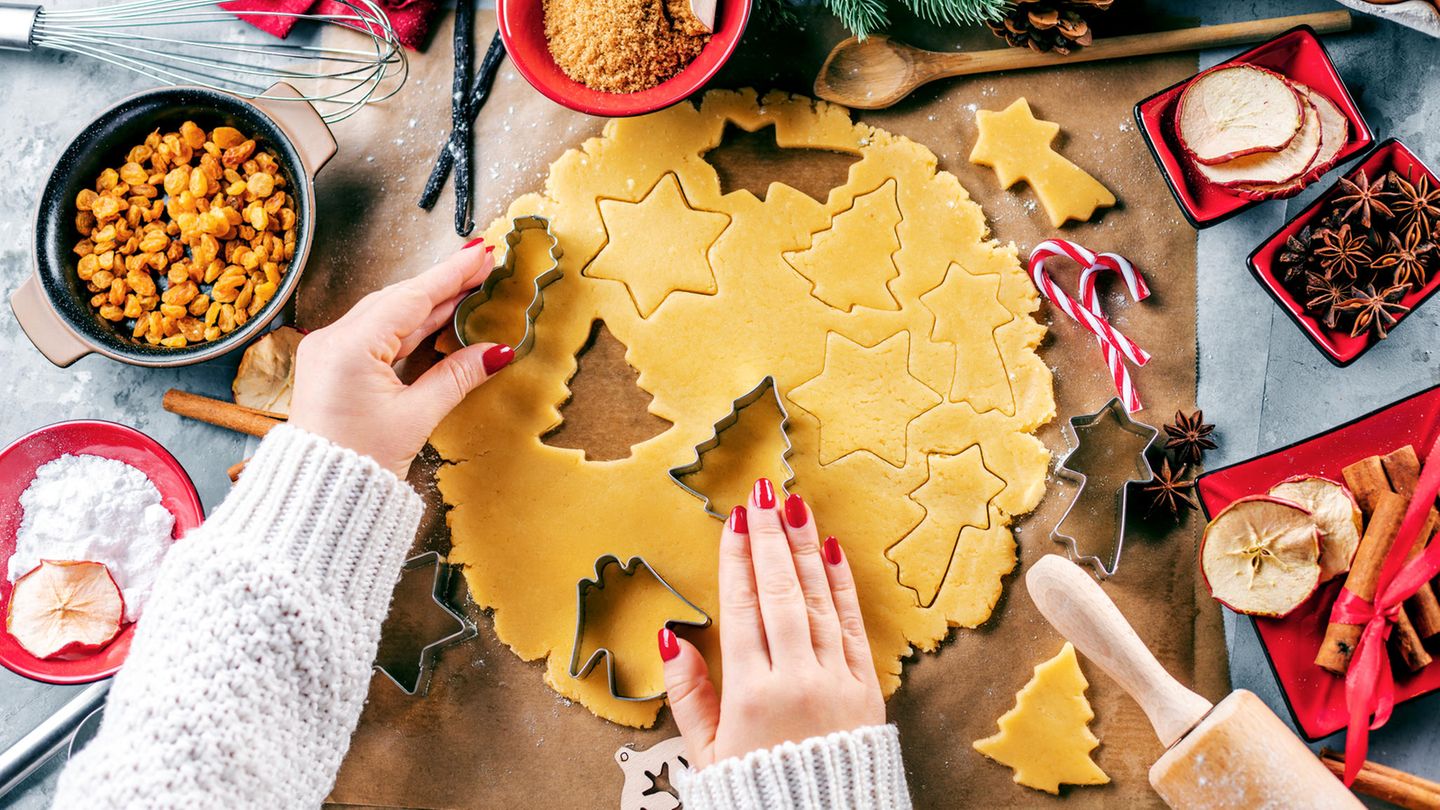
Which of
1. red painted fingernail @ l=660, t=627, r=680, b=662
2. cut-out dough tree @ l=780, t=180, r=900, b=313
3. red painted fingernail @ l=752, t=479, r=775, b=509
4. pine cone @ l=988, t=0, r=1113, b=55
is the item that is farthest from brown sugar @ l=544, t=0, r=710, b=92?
red painted fingernail @ l=660, t=627, r=680, b=662

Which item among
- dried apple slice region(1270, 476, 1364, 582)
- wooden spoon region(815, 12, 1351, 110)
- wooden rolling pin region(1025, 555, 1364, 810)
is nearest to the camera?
wooden rolling pin region(1025, 555, 1364, 810)

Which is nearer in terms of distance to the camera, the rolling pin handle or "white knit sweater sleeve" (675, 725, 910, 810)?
"white knit sweater sleeve" (675, 725, 910, 810)

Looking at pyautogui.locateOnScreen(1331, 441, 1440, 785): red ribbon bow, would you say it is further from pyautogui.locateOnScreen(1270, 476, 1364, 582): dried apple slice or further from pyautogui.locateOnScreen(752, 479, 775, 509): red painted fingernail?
pyautogui.locateOnScreen(752, 479, 775, 509): red painted fingernail

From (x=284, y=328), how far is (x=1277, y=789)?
189 cm

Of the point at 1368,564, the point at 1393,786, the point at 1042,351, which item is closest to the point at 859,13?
the point at 1042,351

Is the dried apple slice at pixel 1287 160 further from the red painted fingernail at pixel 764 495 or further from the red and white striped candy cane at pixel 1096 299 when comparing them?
the red painted fingernail at pixel 764 495

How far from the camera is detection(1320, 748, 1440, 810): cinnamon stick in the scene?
1.55 meters

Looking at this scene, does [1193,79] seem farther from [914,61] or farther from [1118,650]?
[1118,650]

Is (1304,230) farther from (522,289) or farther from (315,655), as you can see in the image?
(315,655)

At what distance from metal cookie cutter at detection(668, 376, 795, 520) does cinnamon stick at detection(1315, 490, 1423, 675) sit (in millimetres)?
937

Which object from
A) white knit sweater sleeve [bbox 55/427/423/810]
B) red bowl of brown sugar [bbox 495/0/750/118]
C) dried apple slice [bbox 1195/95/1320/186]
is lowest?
white knit sweater sleeve [bbox 55/427/423/810]

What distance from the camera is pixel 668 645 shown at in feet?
5.17

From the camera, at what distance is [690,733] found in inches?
61.4

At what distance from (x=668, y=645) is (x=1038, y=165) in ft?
3.66
